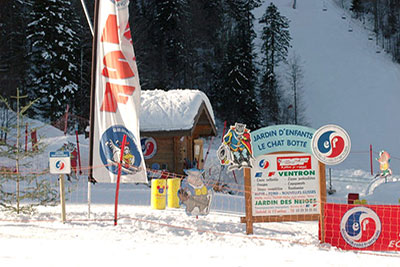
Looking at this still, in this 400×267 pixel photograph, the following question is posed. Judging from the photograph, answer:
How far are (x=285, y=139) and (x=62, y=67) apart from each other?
2575 cm

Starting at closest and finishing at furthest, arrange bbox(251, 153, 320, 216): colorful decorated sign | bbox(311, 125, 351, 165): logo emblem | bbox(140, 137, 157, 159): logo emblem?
bbox(311, 125, 351, 165): logo emblem → bbox(251, 153, 320, 216): colorful decorated sign → bbox(140, 137, 157, 159): logo emblem

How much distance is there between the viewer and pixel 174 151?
18.8 meters

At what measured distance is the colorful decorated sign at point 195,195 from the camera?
31.1ft

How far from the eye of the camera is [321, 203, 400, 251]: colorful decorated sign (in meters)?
8.29

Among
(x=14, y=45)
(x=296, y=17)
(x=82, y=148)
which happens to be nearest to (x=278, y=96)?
(x=296, y=17)

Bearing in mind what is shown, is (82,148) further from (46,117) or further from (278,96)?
(278,96)

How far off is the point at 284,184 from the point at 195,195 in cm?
186

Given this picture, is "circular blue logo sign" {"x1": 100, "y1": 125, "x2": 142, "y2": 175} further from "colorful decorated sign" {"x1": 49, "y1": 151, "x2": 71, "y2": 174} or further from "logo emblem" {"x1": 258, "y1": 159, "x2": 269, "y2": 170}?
"logo emblem" {"x1": 258, "y1": 159, "x2": 269, "y2": 170}

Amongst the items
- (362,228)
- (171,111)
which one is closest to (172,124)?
(171,111)

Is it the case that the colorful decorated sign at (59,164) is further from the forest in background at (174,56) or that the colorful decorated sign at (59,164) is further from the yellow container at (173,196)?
the forest in background at (174,56)

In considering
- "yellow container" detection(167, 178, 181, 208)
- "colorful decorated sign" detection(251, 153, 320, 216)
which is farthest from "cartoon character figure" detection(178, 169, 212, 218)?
"yellow container" detection(167, 178, 181, 208)

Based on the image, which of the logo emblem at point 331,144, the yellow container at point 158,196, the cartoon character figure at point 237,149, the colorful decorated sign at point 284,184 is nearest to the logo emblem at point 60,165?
the yellow container at point 158,196

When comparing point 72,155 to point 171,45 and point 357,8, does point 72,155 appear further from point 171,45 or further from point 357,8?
point 357,8

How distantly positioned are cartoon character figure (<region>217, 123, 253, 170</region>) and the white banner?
1875 mm
